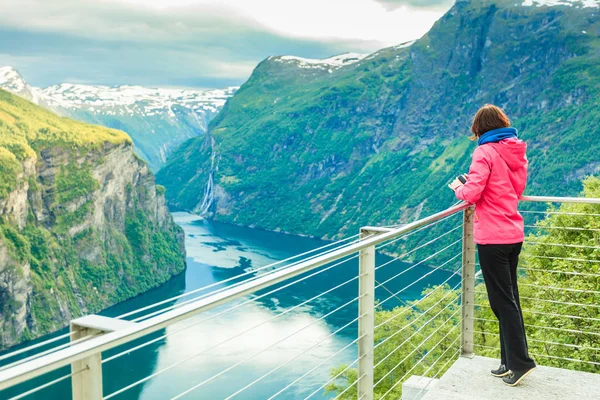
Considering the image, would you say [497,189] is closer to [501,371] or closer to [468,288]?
[468,288]

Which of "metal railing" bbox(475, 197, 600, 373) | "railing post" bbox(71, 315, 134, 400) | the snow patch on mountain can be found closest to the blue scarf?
"metal railing" bbox(475, 197, 600, 373)

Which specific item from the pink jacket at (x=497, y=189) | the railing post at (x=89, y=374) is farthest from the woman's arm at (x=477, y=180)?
the railing post at (x=89, y=374)

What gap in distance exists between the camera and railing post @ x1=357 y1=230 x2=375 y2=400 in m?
3.30

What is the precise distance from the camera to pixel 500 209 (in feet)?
13.0

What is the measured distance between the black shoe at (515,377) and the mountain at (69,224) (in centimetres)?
7203

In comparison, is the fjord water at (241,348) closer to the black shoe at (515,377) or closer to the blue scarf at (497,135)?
the black shoe at (515,377)

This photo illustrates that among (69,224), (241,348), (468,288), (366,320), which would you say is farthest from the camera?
(69,224)

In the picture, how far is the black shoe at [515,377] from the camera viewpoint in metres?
4.14

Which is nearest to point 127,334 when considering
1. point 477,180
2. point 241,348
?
point 477,180

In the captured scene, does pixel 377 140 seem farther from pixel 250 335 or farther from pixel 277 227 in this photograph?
pixel 250 335

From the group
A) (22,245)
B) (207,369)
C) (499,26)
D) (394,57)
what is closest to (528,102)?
(499,26)

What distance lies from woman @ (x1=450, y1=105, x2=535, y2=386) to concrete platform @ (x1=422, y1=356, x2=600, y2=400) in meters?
0.16

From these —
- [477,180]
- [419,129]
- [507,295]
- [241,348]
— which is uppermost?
[477,180]

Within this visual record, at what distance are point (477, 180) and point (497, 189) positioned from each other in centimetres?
15
